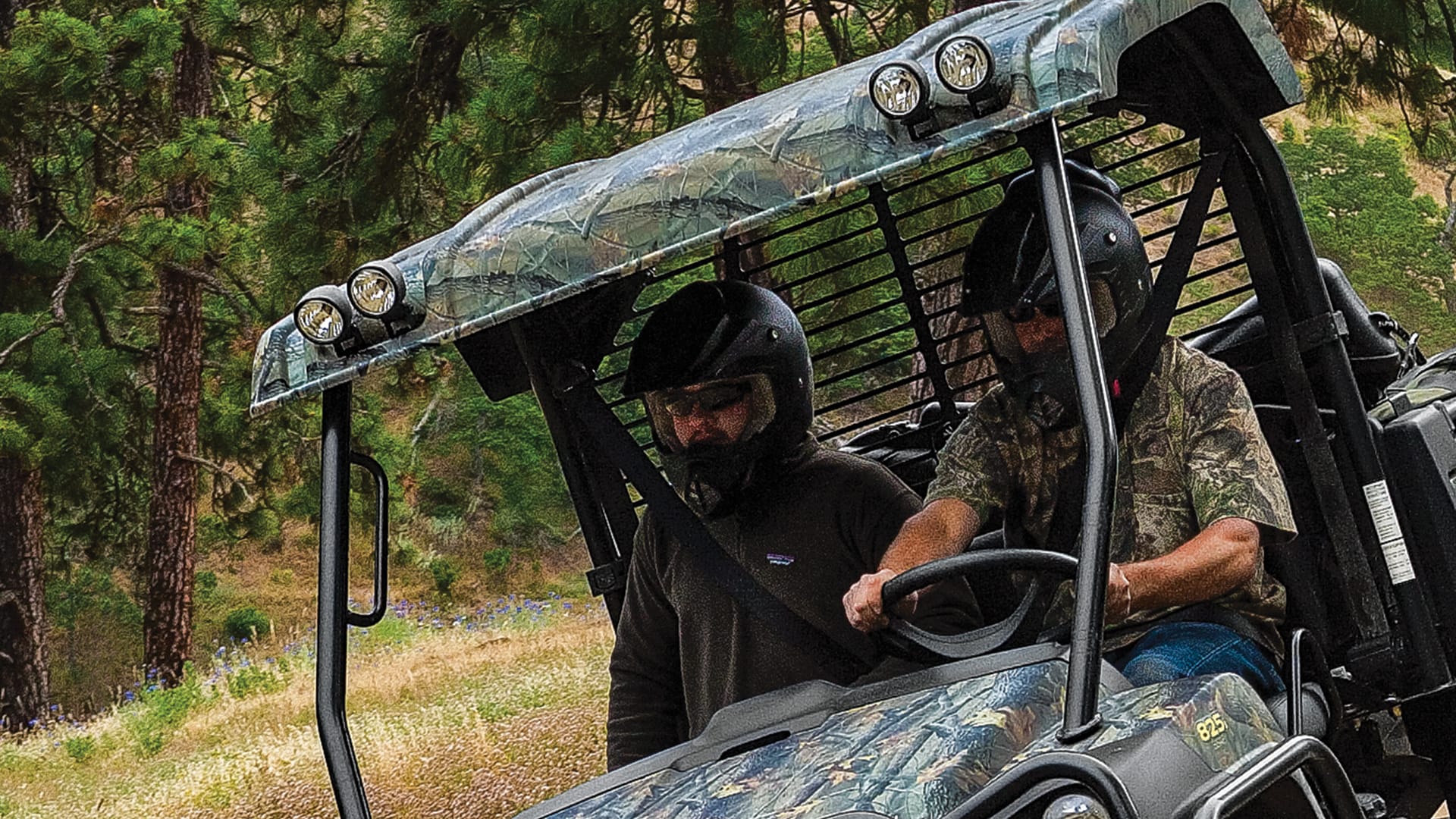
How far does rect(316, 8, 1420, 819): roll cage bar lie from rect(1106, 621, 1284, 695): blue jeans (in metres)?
0.39

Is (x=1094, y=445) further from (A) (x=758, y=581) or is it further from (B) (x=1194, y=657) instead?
(A) (x=758, y=581)

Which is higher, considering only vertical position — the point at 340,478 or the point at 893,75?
the point at 893,75

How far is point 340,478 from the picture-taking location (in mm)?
3395

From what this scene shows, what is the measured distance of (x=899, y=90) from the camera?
2.82 metres

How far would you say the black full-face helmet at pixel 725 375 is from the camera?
3928 mm

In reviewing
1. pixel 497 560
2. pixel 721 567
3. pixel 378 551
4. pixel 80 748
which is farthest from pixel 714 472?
pixel 497 560

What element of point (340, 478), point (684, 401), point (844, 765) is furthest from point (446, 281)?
point (844, 765)

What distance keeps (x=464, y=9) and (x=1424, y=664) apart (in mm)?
5836

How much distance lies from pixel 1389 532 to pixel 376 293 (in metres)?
2.16

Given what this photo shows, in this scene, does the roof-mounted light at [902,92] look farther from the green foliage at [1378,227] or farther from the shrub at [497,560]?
the shrub at [497,560]

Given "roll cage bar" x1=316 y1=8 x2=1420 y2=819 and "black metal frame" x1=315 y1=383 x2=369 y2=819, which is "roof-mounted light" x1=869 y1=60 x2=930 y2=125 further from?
"black metal frame" x1=315 y1=383 x2=369 y2=819

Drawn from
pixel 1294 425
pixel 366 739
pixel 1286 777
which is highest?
pixel 1294 425

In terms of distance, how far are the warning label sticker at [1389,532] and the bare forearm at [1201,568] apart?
496 mm

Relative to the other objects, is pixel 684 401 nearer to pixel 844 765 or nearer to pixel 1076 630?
pixel 844 765
